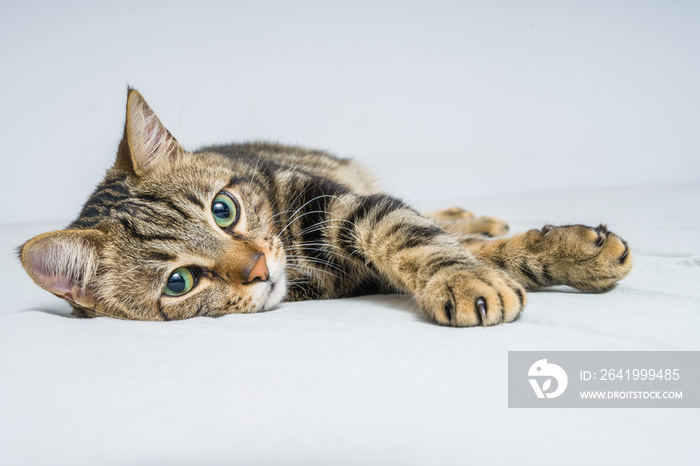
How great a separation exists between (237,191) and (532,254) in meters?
0.76

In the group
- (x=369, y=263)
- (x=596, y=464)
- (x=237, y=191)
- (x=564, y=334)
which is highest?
(x=237, y=191)

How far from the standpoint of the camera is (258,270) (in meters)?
1.09

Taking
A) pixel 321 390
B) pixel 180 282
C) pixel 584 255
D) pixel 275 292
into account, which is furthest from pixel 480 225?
pixel 321 390

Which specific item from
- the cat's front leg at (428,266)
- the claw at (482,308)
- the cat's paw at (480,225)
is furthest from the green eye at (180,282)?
the cat's paw at (480,225)

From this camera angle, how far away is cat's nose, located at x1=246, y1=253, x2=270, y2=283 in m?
1.08

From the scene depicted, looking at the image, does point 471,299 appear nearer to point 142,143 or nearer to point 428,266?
point 428,266

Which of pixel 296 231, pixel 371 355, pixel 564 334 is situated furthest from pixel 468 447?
pixel 296 231

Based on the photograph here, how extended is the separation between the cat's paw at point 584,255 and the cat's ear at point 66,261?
1.04 metres

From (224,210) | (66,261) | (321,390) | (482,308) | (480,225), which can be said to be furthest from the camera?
(480,225)

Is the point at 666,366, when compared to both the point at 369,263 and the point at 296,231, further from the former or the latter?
the point at 296,231

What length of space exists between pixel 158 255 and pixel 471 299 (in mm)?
675

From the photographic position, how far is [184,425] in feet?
2.16

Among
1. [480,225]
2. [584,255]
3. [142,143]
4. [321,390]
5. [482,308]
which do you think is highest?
[142,143]

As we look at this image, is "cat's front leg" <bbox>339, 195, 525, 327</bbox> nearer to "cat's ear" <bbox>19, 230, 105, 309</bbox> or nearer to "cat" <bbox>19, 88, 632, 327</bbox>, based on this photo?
"cat" <bbox>19, 88, 632, 327</bbox>
